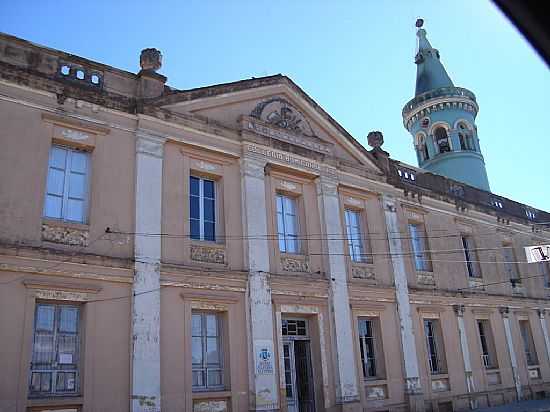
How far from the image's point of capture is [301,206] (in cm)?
1405

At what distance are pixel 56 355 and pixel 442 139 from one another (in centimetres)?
Answer: 2198

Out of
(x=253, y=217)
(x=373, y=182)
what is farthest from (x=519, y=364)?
(x=253, y=217)

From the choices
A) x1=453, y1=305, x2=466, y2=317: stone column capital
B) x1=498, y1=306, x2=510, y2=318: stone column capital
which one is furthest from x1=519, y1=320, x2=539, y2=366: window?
x1=453, y1=305, x2=466, y2=317: stone column capital

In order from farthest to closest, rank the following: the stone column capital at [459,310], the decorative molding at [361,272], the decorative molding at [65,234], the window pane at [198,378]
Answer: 1. the stone column capital at [459,310]
2. the decorative molding at [361,272]
3. the window pane at [198,378]
4. the decorative molding at [65,234]

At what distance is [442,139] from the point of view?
2627 centimetres

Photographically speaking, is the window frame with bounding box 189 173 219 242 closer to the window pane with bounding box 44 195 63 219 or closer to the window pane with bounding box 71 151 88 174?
the window pane with bounding box 71 151 88 174

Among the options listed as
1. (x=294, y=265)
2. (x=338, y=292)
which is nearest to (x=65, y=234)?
(x=294, y=265)

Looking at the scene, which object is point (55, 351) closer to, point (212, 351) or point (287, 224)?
point (212, 351)

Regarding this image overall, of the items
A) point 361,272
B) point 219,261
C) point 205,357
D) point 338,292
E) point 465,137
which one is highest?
point 465,137

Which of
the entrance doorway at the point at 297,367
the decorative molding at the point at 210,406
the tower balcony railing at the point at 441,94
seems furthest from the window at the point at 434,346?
the tower balcony railing at the point at 441,94

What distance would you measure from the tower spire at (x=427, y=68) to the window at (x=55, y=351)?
23363 mm

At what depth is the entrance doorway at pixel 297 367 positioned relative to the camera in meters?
12.3

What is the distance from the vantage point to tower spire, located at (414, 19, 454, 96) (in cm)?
2803

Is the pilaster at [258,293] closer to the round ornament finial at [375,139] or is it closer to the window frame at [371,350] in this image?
the window frame at [371,350]
